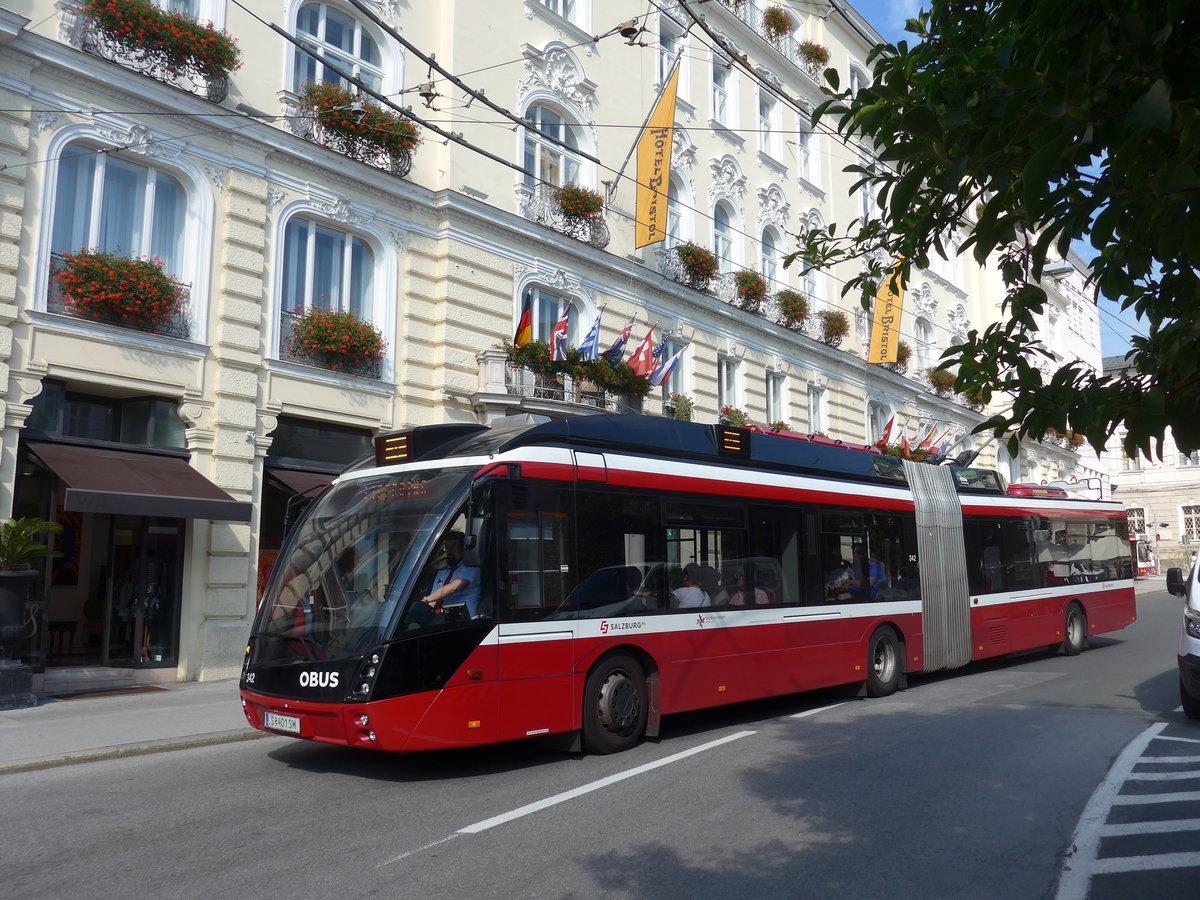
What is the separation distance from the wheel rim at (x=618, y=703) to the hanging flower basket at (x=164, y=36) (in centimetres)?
1178

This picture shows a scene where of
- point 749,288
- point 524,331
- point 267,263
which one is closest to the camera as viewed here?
point 267,263

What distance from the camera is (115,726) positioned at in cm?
1064

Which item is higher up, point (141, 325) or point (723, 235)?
point (723, 235)

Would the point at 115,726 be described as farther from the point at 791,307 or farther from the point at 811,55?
the point at 811,55

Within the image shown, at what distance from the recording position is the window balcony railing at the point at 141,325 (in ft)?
45.1

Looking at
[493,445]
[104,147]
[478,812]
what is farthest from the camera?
[104,147]

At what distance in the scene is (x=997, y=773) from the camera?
810 centimetres

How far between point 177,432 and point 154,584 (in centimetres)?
233

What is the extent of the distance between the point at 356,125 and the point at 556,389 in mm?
6165

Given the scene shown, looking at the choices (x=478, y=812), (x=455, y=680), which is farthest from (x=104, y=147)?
(x=478, y=812)

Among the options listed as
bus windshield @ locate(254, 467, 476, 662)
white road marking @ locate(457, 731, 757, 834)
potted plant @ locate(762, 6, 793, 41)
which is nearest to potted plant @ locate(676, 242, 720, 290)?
potted plant @ locate(762, 6, 793, 41)

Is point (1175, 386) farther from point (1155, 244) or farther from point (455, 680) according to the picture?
point (455, 680)

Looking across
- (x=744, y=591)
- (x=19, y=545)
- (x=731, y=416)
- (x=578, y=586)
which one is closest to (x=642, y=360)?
(x=731, y=416)

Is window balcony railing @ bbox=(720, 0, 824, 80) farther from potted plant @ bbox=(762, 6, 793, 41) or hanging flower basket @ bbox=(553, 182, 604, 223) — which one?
hanging flower basket @ bbox=(553, 182, 604, 223)
